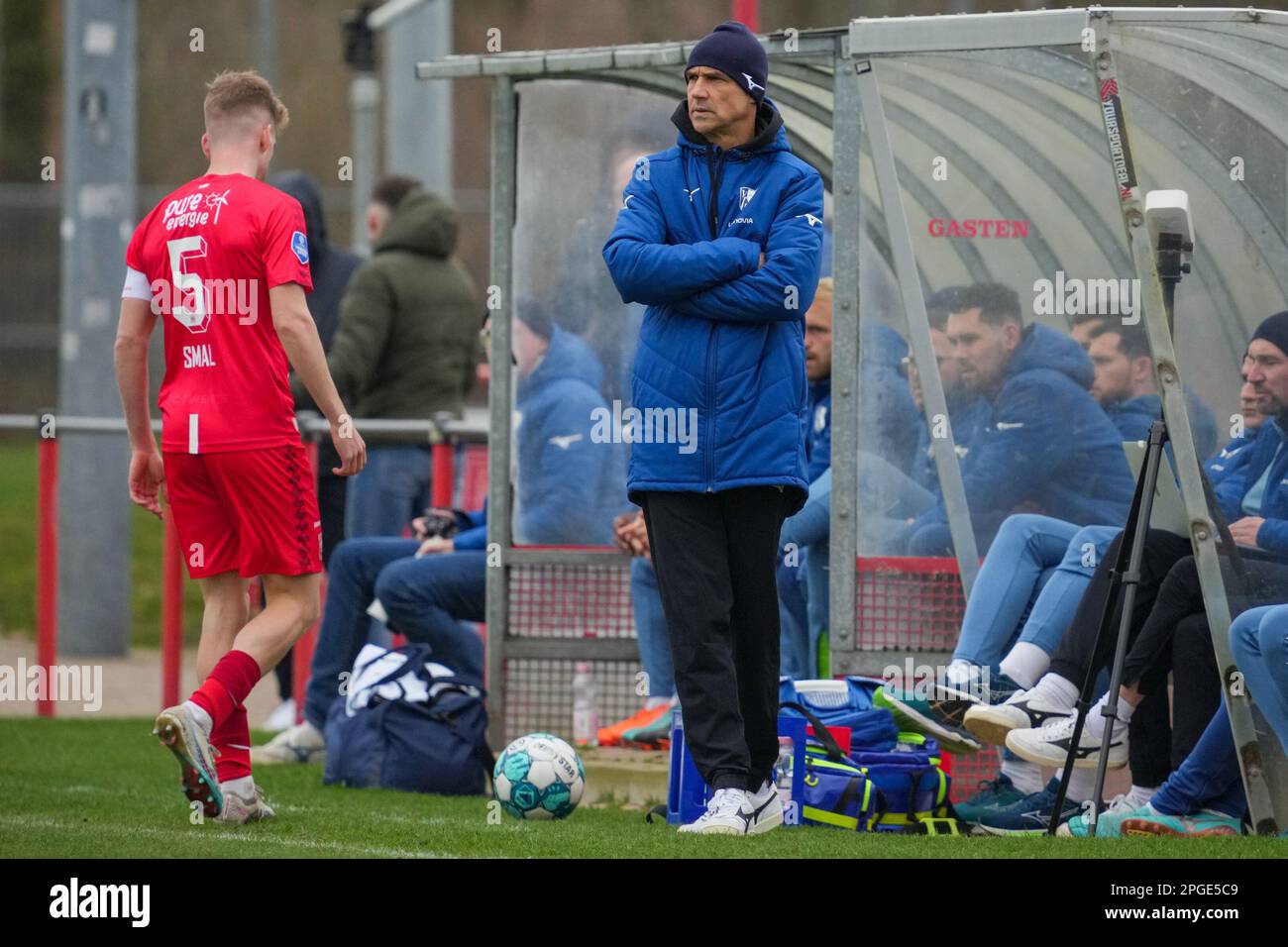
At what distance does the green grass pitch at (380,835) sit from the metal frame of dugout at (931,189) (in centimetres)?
85

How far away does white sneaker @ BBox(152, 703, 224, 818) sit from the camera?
6.21 meters

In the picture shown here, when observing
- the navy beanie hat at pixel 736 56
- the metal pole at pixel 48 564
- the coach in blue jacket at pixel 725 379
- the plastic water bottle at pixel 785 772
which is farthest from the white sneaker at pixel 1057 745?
→ the metal pole at pixel 48 564

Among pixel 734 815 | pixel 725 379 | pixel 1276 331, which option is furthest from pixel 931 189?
pixel 734 815

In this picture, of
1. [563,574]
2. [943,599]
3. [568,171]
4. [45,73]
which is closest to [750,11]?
[568,171]

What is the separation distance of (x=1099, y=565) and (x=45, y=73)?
29.8 metres

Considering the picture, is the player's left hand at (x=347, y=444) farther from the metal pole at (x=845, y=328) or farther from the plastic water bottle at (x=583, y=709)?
the plastic water bottle at (x=583, y=709)

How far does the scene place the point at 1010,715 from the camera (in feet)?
22.1

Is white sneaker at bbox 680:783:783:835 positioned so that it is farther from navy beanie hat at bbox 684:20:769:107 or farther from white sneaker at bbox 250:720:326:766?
white sneaker at bbox 250:720:326:766

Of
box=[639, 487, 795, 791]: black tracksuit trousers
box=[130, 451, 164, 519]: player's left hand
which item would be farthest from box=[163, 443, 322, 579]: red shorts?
box=[639, 487, 795, 791]: black tracksuit trousers

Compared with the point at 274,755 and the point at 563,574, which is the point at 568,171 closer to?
the point at 563,574

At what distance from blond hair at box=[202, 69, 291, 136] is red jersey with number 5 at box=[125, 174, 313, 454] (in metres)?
0.24

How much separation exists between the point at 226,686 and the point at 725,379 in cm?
178

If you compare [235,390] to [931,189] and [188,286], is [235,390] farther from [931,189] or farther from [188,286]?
[931,189]

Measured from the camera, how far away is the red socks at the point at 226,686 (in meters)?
6.44
